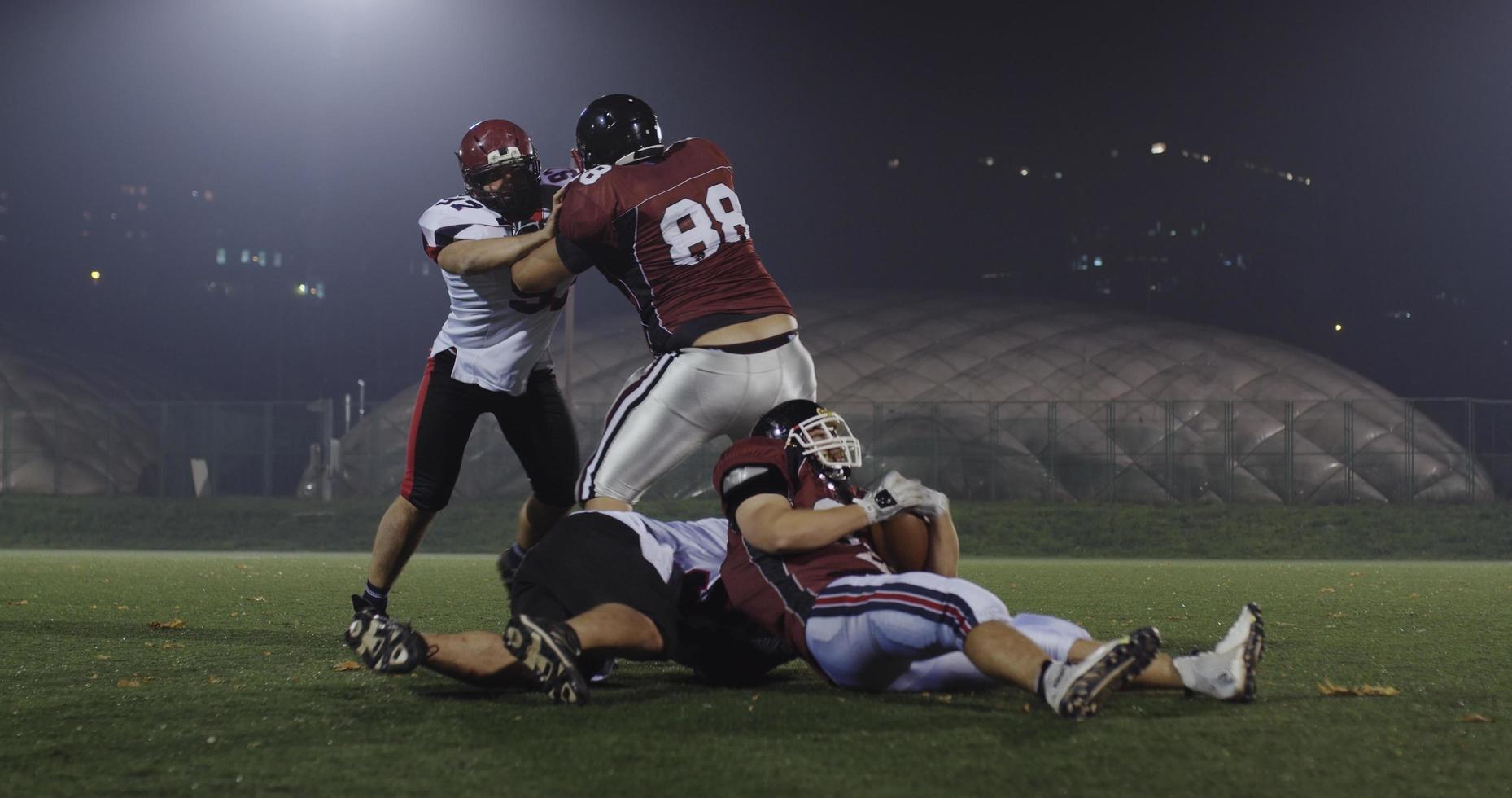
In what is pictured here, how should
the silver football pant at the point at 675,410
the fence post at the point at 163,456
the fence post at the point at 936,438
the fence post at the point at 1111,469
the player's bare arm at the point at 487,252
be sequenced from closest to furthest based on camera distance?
the silver football pant at the point at 675,410 → the player's bare arm at the point at 487,252 → the fence post at the point at 1111,469 → the fence post at the point at 936,438 → the fence post at the point at 163,456

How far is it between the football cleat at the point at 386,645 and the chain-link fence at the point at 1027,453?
22.5 meters

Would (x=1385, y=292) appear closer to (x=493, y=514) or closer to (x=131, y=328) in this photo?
(x=493, y=514)

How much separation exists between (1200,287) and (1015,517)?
35247 mm

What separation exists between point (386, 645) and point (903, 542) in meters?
1.55

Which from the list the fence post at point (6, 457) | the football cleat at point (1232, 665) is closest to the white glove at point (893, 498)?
the football cleat at point (1232, 665)

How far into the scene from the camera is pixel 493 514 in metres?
24.9

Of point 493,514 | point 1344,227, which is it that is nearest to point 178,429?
point 493,514

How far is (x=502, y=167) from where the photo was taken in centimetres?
550

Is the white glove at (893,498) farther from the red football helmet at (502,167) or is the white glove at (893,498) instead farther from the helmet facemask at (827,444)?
the red football helmet at (502,167)

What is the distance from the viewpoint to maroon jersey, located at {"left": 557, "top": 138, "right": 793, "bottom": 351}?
15.4 feet

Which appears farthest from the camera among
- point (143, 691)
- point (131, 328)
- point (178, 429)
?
point (131, 328)

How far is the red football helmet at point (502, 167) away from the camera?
5.48 m

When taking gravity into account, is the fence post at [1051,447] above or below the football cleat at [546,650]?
below

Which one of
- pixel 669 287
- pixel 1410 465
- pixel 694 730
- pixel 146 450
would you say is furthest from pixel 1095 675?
pixel 146 450
